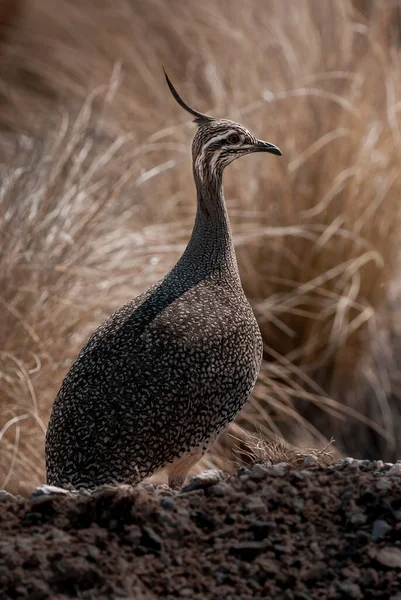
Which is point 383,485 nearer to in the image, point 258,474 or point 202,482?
point 258,474

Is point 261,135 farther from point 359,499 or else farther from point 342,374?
point 359,499

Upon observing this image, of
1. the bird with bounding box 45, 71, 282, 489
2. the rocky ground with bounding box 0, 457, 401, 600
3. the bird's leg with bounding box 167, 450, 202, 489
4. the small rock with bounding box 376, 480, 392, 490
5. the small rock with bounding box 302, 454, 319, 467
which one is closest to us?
the rocky ground with bounding box 0, 457, 401, 600

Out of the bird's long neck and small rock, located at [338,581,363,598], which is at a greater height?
the bird's long neck

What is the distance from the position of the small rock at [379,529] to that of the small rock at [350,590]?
0.20 m

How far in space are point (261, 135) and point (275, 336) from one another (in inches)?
45.9

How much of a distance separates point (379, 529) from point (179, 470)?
118 cm

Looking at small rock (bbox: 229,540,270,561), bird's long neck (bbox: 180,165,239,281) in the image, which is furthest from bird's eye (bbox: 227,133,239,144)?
small rock (bbox: 229,540,270,561)

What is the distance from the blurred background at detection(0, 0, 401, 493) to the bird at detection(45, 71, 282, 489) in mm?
1028

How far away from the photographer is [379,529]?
2680mm

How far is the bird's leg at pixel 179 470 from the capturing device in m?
3.62

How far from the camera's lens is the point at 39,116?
8453 millimetres

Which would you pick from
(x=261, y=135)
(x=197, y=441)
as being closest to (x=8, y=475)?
(x=197, y=441)

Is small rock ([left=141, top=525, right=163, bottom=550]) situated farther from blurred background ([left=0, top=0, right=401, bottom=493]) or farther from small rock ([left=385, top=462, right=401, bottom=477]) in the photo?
blurred background ([left=0, top=0, right=401, bottom=493])

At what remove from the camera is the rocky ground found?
2.43 m
